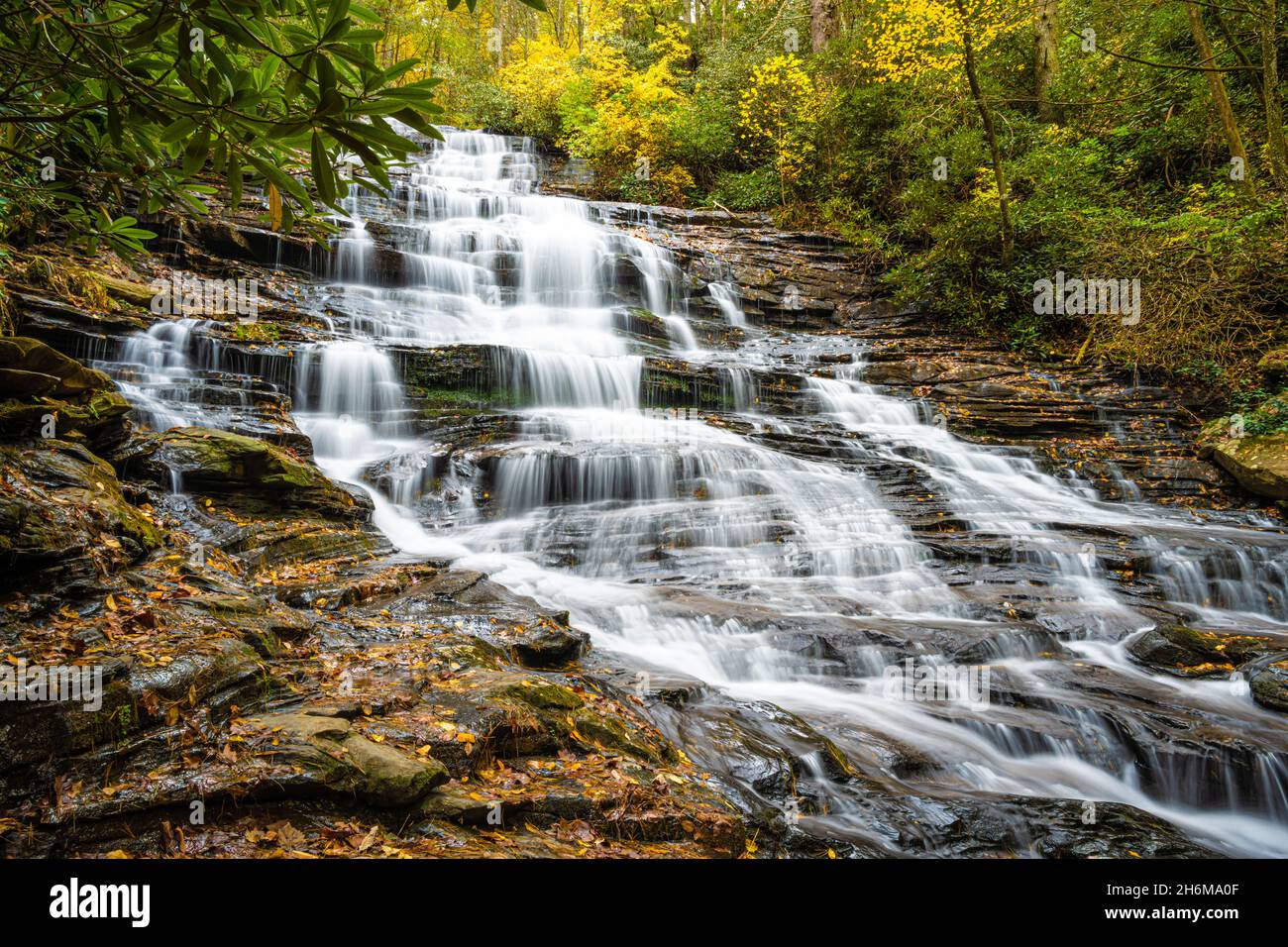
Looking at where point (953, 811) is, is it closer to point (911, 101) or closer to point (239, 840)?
point (239, 840)

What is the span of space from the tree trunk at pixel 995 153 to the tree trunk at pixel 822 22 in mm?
7429

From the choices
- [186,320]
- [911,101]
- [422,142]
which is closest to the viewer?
[186,320]

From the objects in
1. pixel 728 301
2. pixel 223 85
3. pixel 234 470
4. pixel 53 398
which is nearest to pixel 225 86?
pixel 223 85

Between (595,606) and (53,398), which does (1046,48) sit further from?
(53,398)

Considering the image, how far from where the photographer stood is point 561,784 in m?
2.94

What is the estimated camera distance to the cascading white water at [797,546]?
453 cm

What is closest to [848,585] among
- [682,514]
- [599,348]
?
[682,514]

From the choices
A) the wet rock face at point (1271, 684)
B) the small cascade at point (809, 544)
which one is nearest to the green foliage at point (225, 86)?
the small cascade at point (809, 544)

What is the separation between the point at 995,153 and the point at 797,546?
959 centimetres

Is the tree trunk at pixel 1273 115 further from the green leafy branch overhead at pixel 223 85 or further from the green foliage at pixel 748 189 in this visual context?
the green leafy branch overhead at pixel 223 85

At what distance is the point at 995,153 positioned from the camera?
12.3 metres

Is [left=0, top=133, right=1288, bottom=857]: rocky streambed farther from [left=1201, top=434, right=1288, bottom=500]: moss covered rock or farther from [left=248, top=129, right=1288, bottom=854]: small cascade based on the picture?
[left=1201, top=434, right=1288, bottom=500]: moss covered rock
